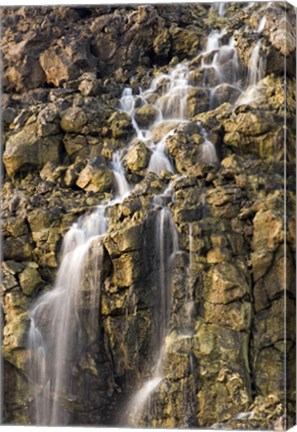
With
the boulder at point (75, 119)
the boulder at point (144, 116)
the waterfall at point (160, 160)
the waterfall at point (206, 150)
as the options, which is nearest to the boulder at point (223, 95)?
the waterfall at point (206, 150)

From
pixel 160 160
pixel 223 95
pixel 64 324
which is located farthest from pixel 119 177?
pixel 64 324

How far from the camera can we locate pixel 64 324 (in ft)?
32.0

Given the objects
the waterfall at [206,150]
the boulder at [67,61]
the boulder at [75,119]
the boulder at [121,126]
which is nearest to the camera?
the waterfall at [206,150]

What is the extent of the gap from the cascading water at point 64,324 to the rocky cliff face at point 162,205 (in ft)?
0.19

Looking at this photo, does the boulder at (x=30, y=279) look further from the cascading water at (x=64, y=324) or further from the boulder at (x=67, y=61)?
the boulder at (x=67, y=61)

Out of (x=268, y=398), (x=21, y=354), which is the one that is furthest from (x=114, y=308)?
(x=268, y=398)

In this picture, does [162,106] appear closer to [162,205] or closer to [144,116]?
[144,116]

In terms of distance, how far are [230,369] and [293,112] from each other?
9.88ft

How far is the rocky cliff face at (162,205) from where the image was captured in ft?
30.9

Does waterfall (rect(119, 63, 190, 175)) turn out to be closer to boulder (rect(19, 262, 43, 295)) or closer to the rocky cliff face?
the rocky cliff face

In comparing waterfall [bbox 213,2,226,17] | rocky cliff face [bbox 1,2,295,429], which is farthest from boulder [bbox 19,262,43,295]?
waterfall [bbox 213,2,226,17]

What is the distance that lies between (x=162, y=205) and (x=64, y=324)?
180cm

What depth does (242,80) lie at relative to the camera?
9.80m

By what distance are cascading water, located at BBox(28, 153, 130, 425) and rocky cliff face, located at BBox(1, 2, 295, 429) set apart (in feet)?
0.19
